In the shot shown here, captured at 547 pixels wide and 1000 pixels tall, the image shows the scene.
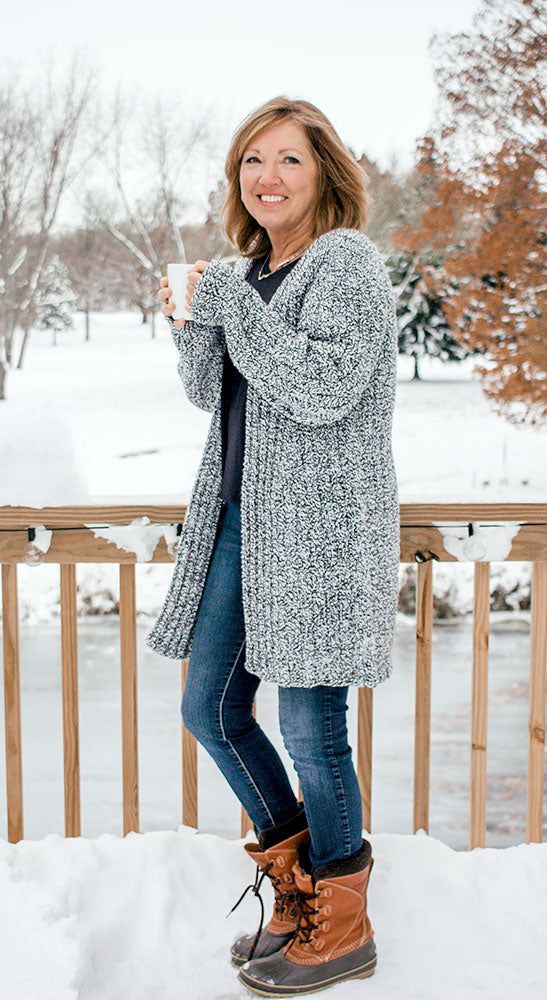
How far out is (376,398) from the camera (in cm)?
153

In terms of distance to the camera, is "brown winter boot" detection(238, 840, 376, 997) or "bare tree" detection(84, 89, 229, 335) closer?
"brown winter boot" detection(238, 840, 376, 997)

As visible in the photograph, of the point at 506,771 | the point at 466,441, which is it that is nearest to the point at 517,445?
the point at 466,441

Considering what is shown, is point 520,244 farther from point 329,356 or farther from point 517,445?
point 329,356

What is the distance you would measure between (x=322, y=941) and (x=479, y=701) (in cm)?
54

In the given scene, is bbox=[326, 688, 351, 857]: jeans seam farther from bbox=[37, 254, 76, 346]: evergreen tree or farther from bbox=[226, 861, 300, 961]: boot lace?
bbox=[37, 254, 76, 346]: evergreen tree

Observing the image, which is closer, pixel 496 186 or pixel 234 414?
pixel 234 414

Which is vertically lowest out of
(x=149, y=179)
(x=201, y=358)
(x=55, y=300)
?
(x=201, y=358)

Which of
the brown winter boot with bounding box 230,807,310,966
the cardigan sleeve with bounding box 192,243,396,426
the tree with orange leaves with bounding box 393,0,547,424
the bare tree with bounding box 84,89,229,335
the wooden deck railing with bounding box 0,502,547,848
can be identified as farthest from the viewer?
the bare tree with bounding box 84,89,229,335

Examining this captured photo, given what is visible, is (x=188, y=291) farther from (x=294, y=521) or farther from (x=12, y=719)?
(x=12, y=719)

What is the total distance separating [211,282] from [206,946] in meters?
1.07

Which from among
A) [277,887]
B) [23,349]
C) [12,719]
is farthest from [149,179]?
[277,887]

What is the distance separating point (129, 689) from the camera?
1.93 meters

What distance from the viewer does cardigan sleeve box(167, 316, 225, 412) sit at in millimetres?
1581

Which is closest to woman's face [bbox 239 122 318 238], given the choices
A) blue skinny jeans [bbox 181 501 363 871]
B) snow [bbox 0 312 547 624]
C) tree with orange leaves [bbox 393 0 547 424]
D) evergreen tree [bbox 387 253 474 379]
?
blue skinny jeans [bbox 181 501 363 871]
